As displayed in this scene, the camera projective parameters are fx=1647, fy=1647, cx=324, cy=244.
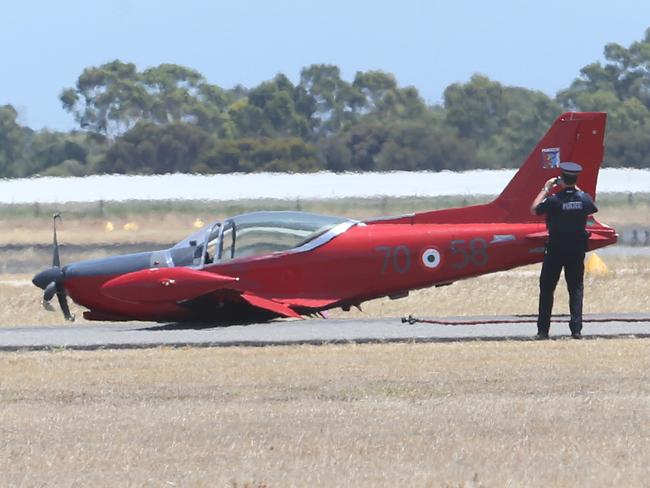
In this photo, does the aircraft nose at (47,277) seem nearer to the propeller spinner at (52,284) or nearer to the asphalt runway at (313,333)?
the propeller spinner at (52,284)

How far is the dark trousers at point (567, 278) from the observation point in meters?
15.4

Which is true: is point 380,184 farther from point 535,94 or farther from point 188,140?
point 535,94

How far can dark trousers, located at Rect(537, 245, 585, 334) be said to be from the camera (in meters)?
15.4

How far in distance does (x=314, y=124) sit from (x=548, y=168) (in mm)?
A: 59810

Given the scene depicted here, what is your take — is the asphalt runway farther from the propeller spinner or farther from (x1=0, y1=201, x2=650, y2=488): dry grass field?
(x1=0, y1=201, x2=650, y2=488): dry grass field

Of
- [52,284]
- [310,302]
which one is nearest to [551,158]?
[310,302]

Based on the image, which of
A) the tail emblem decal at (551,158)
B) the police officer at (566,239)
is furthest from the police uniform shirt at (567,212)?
the tail emblem decal at (551,158)

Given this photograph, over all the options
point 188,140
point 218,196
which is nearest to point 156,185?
point 218,196

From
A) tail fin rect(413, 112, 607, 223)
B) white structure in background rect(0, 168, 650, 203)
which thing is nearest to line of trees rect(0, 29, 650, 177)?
white structure in background rect(0, 168, 650, 203)

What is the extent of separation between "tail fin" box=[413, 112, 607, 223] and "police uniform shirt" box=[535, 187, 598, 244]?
203 cm

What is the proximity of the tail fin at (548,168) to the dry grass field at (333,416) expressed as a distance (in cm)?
278

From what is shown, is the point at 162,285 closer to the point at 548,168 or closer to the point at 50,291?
the point at 50,291

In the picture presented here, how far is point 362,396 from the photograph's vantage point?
1196 cm

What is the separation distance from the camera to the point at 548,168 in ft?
58.3
